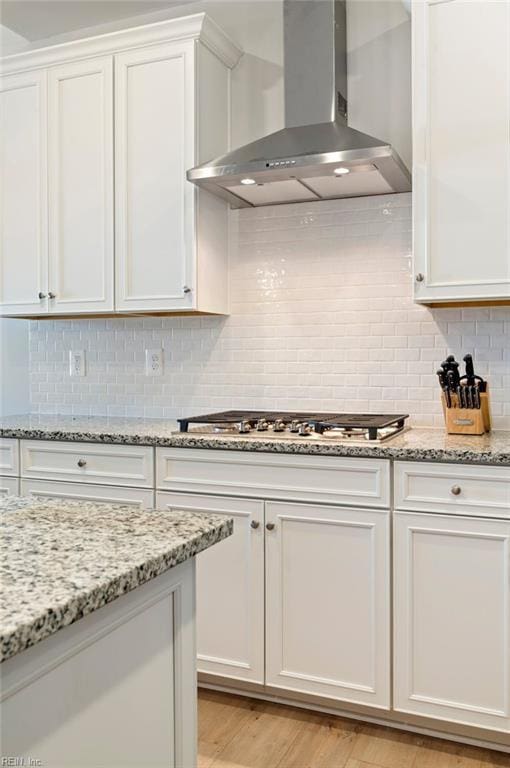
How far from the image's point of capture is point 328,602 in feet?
7.69

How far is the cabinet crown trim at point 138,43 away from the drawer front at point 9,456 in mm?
1729

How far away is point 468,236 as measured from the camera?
2404mm

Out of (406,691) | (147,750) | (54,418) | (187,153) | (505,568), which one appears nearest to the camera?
(147,750)

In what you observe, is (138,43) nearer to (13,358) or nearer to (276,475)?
(13,358)

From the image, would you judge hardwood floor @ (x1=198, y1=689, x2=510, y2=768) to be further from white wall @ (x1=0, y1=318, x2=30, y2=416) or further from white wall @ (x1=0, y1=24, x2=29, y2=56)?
white wall @ (x1=0, y1=24, x2=29, y2=56)

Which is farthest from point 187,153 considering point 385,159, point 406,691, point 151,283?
point 406,691

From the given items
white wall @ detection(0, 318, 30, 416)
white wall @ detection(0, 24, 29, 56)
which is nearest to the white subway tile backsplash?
white wall @ detection(0, 318, 30, 416)

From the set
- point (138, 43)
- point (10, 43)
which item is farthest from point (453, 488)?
point (10, 43)

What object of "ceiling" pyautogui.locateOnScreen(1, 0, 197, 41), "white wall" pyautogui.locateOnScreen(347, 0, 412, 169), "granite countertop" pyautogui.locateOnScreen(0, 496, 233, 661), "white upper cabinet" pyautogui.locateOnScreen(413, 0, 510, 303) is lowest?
"granite countertop" pyautogui.locateOnScreen(0, 496, 233, 661)

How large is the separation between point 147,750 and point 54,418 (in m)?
2.49

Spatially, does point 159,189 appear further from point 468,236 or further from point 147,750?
point 147,750

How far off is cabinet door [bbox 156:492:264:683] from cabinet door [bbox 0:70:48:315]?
139 centimetres

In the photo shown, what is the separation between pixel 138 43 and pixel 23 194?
875 millimetres

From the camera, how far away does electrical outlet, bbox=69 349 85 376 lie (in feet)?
11.6
